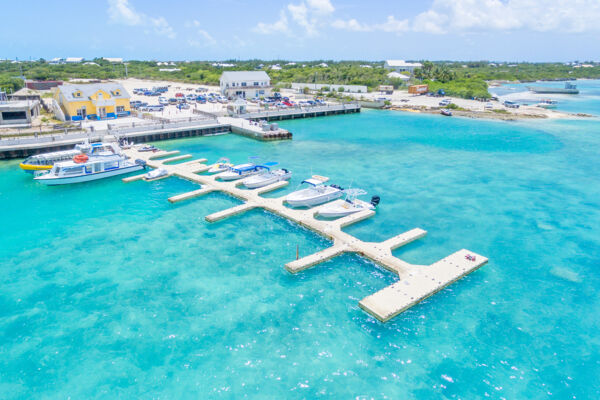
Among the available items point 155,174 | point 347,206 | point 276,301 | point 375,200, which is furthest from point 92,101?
point 276,301

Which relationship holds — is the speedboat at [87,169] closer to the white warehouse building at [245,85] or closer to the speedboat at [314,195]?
the speedboat at [314,195]

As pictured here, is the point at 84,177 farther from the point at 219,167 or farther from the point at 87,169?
the point at 219,167

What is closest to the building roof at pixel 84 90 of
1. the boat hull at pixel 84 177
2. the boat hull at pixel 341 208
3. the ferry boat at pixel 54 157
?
the ferry boat at pixel 54 157

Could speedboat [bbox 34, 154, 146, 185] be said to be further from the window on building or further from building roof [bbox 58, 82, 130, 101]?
building roof [bbox 58, 82, 130, 101]

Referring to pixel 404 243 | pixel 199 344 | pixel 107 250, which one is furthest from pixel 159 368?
pixel 404 243

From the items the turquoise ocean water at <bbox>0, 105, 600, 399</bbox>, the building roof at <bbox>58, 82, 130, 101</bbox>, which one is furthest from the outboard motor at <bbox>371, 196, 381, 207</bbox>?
the building roof at <bbox>58, 82, 130, 101</bbox>

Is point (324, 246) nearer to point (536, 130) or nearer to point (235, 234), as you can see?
point (235, 234)

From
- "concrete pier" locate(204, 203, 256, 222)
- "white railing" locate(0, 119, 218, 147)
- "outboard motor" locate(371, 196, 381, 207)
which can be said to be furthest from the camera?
"white railing" locate(0, 119, 218, 147)

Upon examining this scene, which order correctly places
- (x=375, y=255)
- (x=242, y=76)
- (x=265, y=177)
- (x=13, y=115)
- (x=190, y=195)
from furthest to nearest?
(x=242, y=76)
(x=13, y=115)
(x=265, y=177)
(x=190, y=195)
(x=375, y=255)
